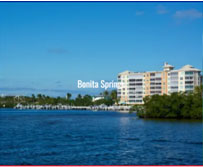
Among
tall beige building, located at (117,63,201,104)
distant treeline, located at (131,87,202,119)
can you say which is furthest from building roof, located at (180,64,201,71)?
distant treeline, located at (131,87,202,119)

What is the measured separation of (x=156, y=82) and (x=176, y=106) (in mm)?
62951

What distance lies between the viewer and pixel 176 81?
125m

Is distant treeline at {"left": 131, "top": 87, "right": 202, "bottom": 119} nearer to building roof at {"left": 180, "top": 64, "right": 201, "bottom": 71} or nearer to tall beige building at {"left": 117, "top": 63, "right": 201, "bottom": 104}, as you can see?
tall beige building at {"left": 117, "top": 63, "right": 201, "bottom": 104}

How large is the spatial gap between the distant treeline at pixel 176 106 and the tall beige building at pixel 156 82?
155 ft

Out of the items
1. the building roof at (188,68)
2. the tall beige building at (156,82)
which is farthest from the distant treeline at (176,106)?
the building roof at (188,68)

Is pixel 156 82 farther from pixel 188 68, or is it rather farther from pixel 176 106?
pixel 176 106

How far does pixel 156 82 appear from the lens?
134m

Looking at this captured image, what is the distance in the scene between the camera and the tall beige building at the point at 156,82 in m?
122

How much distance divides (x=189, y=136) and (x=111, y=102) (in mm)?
143701

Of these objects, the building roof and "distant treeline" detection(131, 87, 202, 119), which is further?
the building roof

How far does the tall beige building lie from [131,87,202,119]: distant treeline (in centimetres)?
4717

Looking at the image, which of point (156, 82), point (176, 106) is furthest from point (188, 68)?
point (176, 106)

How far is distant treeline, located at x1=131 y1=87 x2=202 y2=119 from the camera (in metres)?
69.7

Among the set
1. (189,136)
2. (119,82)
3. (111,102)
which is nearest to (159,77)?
(119,82)
